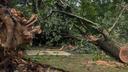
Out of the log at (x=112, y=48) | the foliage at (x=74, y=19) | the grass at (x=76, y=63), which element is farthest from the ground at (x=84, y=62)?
the foliage at (x=74, y=19)

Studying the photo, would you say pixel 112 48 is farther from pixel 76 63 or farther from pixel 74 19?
pixel 74 19

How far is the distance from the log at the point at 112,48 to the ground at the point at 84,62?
0.16 meters

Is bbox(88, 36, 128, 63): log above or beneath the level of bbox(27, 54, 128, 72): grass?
above

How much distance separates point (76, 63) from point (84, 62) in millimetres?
277

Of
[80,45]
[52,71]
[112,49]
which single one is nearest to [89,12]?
[80,45]

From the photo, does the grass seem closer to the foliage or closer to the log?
the log

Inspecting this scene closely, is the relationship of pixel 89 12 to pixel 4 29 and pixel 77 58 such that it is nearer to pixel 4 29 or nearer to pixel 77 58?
pixel 77 58

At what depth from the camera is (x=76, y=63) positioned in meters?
8.07

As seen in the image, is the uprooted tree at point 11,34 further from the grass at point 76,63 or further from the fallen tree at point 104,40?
the fallen tree at point 104,40

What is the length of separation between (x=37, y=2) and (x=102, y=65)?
9.57ft

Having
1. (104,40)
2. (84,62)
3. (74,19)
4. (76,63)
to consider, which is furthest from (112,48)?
(74,19)

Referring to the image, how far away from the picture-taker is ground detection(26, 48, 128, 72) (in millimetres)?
7523

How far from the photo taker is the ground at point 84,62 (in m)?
7.52

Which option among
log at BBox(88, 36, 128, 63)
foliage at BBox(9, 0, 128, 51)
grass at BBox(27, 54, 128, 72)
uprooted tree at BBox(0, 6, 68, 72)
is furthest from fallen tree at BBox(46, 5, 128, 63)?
uprooted tree at BBox(0, 6, 68, 72)
